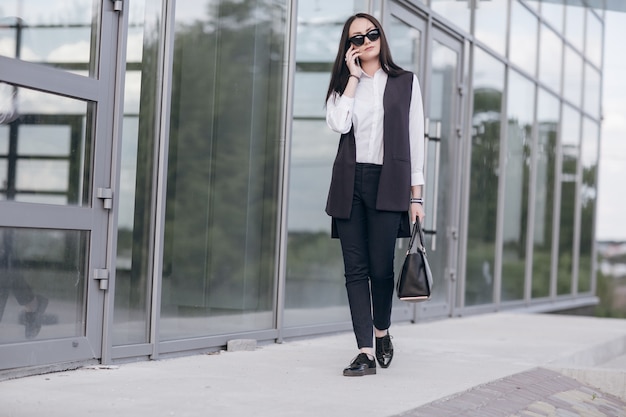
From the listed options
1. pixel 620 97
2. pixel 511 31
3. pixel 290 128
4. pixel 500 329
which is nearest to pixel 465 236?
pixel 500 329

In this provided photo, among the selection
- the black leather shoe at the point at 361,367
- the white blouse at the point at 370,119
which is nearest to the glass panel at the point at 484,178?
the white blouse at the point at 370,119

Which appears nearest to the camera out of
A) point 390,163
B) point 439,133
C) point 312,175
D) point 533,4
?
point 390,163

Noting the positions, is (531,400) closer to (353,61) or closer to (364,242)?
(364,242)

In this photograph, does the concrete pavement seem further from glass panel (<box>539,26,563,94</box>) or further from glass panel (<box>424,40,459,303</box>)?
glass panel (<box>539,26,563,94</box>)

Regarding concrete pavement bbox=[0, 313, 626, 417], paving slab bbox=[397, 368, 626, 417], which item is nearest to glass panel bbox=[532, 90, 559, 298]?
concrete pavement bbox=[0, 313, 626, 417]

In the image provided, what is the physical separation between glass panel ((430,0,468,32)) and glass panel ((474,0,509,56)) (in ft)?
0.74

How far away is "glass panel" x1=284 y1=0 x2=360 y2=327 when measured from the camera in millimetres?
6430

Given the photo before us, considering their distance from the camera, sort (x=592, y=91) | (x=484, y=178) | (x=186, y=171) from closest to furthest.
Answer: (x=186, y=171) → (x=484, y=178) → (x=592, y=91)

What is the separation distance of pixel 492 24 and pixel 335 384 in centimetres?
675

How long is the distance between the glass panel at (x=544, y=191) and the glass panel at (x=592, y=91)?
6.86 ft

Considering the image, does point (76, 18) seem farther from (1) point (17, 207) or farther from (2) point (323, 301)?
(2) point (323, 301)

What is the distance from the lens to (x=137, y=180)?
4.84 metres

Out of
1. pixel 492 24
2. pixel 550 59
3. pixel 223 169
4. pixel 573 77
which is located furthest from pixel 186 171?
pixel 573 77

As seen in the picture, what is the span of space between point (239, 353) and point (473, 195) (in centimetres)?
484
